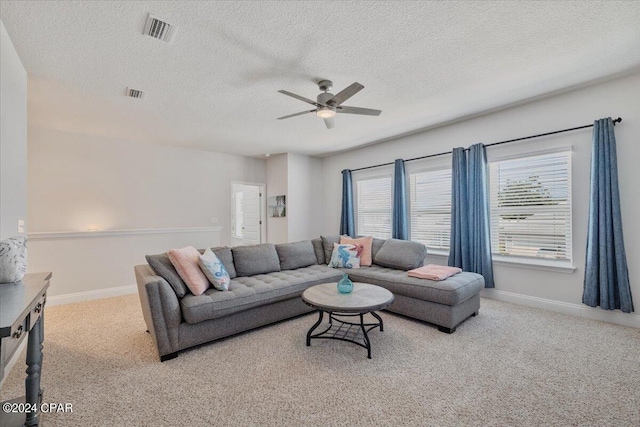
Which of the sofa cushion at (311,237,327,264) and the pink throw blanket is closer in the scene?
the pink throw blanket

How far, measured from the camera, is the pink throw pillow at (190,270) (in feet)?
9.22

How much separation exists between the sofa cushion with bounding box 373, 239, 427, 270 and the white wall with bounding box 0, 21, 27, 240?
398 cm

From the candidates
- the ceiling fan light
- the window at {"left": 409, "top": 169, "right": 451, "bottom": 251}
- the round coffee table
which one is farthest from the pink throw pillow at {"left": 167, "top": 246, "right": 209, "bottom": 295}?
the window at {"left": 409, "top": 169, "right": 451, "bottom": 251}

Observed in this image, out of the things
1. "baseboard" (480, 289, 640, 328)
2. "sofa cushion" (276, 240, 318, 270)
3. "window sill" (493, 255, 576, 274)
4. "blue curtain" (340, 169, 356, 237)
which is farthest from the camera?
"blue curtain" (340, 169, 356, 237)

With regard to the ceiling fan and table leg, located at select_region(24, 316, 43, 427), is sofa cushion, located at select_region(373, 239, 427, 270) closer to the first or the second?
the ceiling fan

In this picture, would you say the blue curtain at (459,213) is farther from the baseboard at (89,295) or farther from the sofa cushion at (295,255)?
the baseboard at (89,295)

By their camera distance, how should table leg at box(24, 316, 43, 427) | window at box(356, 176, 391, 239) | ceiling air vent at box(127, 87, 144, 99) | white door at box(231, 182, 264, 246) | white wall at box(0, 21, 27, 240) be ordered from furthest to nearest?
white door at box(231, 182, 264, 246), window at box(356, 176, 391, 239), ceiling air vent at box(127, 87, 144, 99), white wall at box(0, 21, 27, 240), table leg at box(24, 316, 43, 427)

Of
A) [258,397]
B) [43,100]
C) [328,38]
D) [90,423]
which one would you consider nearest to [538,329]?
[258,397]

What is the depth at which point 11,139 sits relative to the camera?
94.0 inches

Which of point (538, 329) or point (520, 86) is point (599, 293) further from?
point (520, 86)

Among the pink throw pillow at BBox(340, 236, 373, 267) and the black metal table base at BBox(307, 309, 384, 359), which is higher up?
the pink throw pillow at BBox(340, 236, 373, 267)

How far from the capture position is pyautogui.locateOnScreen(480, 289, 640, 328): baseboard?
3.03 metres

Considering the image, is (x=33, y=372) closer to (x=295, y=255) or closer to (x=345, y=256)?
(x=295, y=255)

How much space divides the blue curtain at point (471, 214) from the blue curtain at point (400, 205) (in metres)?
0.90
